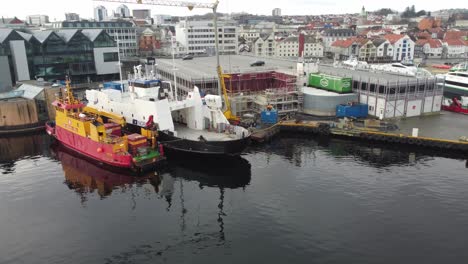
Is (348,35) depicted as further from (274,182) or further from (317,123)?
(274,182)

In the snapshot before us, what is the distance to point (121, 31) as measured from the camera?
123375mm

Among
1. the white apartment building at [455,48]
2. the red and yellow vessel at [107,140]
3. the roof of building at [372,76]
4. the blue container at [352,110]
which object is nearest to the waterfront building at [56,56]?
the red and yellow vessel at [107,140]

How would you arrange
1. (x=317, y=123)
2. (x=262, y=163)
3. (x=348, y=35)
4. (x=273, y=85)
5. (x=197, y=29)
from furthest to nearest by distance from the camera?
(x=348, y=35) → (x=197, y=29) → (x=273, y=85) → (x=317, y=123) → (x=262, y=163)

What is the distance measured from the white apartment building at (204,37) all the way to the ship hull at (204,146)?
9249cm

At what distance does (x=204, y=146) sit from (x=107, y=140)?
10.3 meters

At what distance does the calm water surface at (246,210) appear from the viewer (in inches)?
926

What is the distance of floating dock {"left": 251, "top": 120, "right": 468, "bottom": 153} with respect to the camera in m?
41.3

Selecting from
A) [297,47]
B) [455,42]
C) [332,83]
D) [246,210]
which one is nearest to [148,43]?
[297,47]

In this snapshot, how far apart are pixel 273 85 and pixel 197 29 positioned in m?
74.5

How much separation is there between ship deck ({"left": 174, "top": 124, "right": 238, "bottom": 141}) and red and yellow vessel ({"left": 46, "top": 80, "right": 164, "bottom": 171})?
3.86m

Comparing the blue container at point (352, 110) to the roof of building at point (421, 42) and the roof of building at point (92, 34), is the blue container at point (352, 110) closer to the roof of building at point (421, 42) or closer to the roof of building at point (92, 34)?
the roof of building at point (92, 34)

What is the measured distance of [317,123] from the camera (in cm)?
4947

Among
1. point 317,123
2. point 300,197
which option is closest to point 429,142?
point 317,123

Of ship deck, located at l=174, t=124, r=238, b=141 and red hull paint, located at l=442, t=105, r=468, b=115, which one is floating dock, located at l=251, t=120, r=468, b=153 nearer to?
ship deck, located at l=174, t=124, r=238, b=141
